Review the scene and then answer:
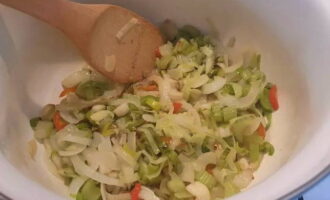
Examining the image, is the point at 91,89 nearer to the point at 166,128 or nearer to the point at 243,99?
the point at 166,128

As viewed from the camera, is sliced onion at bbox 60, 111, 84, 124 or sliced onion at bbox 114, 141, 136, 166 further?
sliced onion at bbox 60, 111, 84, 124

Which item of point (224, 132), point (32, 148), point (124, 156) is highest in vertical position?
point (224, 132)

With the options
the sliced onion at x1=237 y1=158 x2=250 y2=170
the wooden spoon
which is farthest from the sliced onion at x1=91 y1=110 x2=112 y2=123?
the sliced onion at x1=237 y1=158 x2=250 y2=170

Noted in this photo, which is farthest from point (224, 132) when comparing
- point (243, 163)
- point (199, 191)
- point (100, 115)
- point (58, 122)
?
point (58, 122)

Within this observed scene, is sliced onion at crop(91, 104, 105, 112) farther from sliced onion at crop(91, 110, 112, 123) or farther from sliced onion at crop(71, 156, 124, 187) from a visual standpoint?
sliced onion at crop(71, 156, 124, 187)

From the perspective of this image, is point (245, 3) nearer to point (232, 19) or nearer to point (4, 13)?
point (232, 19)

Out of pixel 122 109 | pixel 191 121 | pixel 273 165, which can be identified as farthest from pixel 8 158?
pixel 273 165
